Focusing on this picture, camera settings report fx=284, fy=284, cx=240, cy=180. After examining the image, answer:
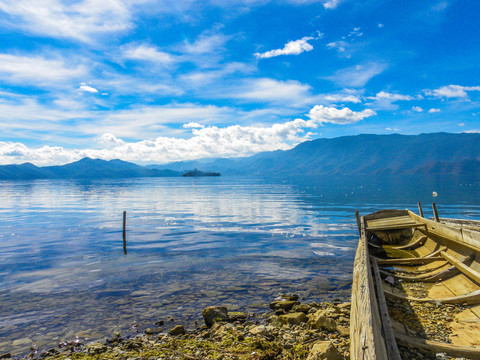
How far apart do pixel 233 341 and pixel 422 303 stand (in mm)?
5661

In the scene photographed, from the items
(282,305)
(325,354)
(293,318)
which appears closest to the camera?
(325,354)

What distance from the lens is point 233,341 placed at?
874 centimetres

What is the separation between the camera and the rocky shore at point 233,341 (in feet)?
25.6

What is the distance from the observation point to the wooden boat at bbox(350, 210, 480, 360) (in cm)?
530

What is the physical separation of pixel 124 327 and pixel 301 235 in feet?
65.3

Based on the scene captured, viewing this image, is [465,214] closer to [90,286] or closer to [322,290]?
[322,290]

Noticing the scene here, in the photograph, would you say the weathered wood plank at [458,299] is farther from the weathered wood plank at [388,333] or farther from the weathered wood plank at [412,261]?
the weathered wood plank at [412,261]

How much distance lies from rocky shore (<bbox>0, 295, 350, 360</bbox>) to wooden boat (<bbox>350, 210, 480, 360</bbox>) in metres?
1.53

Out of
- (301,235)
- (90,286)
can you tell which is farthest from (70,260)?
(301,235)

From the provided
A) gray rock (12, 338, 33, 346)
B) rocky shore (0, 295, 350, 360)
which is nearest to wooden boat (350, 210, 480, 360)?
rocky shore (0, 295, 350, 360)

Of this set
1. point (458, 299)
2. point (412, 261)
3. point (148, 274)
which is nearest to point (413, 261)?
point (412, 261)

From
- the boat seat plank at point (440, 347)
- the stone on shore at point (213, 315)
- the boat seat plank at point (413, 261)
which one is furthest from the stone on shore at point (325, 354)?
the boat seat plank at point (413, 261)

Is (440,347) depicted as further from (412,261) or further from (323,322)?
(412,261)

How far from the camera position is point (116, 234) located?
29.2 m
